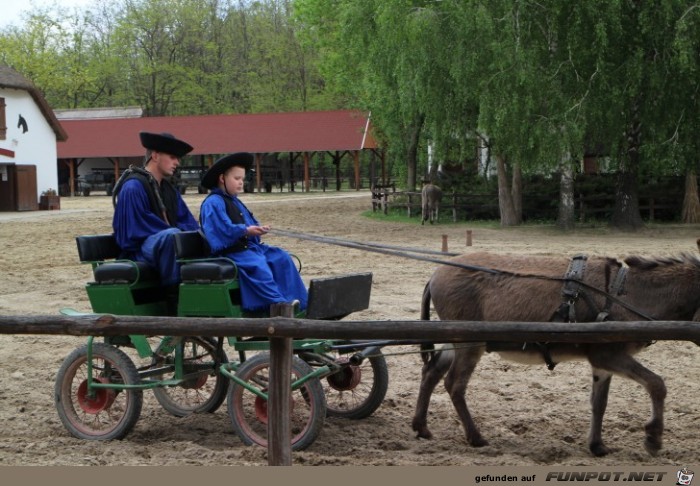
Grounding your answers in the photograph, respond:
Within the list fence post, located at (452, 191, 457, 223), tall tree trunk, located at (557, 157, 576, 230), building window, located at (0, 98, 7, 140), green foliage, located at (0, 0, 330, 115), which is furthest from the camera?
green foliage, located at (0, 0, 330, 115)

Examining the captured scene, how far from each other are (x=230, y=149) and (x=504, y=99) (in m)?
30.0

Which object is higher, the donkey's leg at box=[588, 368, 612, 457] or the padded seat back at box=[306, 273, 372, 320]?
the padded seat back at box=[306, 273, 372, 320]

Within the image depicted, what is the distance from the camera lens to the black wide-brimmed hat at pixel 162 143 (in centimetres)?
A: 632

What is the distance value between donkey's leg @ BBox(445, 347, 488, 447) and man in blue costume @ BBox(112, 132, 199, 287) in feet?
6.84

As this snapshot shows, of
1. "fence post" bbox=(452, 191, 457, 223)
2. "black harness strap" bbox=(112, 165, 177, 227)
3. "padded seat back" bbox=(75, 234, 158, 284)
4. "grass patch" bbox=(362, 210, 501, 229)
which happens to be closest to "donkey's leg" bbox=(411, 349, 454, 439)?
"padded seat back" bbox=(75, 234, 158, 284)

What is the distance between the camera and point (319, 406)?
213 inches

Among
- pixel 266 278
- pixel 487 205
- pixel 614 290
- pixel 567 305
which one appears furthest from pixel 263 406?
pixel 487 205

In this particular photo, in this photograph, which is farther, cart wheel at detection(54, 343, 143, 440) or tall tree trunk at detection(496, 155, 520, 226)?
tall tree trunk at detection(496, 155, 520, 226)

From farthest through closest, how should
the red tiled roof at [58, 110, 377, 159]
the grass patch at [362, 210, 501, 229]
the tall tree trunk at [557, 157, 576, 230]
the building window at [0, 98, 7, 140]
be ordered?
the red tiled roof at [58, 110, 377, 159]
the building window at [0, 98, 7, 140]
the grass patch at [362, 210, 501, 229]
the tall tree trunk at [557, 157, 576, 230]

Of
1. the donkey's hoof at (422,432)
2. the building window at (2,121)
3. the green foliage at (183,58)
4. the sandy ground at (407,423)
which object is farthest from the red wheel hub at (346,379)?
the green foliage at (183,58)

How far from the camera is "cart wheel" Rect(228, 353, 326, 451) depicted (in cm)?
540

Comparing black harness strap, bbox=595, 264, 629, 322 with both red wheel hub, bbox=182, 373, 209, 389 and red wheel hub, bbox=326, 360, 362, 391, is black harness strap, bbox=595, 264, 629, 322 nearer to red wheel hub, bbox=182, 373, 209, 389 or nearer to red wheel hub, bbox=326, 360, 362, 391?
red wheel hub, bbox=326, 360, 362, 391

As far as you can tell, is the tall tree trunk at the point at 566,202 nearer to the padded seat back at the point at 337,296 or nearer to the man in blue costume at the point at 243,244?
the padded seat back at the point at 337,296

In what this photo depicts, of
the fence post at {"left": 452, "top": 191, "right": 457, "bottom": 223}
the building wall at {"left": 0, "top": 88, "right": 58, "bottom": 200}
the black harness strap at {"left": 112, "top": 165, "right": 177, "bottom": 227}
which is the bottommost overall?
→ the fence post at {"left": 452, "top": 191, "right": 457, "bottom": 223}
